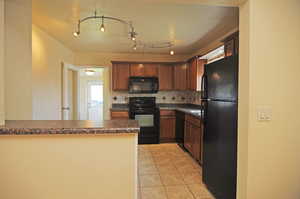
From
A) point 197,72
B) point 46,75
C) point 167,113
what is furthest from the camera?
point 167,113

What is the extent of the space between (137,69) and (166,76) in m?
0.81

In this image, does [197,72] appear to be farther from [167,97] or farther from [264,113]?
[264,113]

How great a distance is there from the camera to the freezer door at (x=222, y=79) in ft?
5.80

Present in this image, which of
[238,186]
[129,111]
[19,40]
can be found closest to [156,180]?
[238,186]

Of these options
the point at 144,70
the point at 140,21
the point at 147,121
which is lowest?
the point at 147,121

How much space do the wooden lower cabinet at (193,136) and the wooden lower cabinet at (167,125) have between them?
2.24ft

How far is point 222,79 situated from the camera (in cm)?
198

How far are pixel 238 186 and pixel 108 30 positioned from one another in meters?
2.93

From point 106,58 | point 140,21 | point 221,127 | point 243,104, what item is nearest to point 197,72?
point 140,21

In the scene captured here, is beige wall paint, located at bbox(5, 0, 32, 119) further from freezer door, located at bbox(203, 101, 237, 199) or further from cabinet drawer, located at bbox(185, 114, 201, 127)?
cabinet drawer, located at bbox(185, 114, 201, 127)

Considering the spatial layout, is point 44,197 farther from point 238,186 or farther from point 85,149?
point 238,186

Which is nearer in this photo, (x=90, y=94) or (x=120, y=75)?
(x=120, y=75)

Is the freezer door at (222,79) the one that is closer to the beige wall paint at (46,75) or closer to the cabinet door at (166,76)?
the cabinet door at (166,76)

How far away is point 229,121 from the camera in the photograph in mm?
1828
